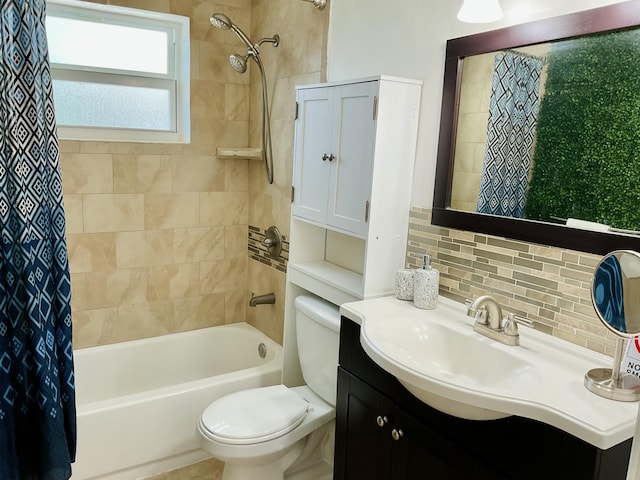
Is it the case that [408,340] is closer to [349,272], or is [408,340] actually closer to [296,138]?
[349,272]

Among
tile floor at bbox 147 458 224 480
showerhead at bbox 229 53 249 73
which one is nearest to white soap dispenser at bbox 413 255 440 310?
tile floor at bbox 147 458 224 480

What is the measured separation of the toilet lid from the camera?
1.88 m

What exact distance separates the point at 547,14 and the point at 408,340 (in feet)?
3.41

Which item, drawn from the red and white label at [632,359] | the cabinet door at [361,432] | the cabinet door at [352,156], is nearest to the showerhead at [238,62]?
the cabinet door at [352,156]

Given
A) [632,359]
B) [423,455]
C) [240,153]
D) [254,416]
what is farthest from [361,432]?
[240,153]

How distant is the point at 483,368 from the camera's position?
148 cm

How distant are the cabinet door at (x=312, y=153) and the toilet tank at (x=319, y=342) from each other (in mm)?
365

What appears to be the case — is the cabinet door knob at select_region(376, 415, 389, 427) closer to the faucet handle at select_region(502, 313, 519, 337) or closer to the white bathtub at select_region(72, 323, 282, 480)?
the faucet handle at select_region(502, 313, 519, 337)

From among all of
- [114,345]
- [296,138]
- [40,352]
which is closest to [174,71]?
[296,138]

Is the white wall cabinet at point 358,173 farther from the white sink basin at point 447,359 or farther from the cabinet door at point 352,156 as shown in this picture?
the white sink basin at point 447,359

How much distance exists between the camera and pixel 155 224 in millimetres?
2877

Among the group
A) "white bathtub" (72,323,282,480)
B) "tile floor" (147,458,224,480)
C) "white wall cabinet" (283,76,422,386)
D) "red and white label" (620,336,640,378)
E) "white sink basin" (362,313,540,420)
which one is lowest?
"tile floor" (147,458,224,480)

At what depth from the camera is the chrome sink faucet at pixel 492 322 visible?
1.48 metres

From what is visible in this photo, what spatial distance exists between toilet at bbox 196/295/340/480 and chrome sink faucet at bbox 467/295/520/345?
2.01 feet
